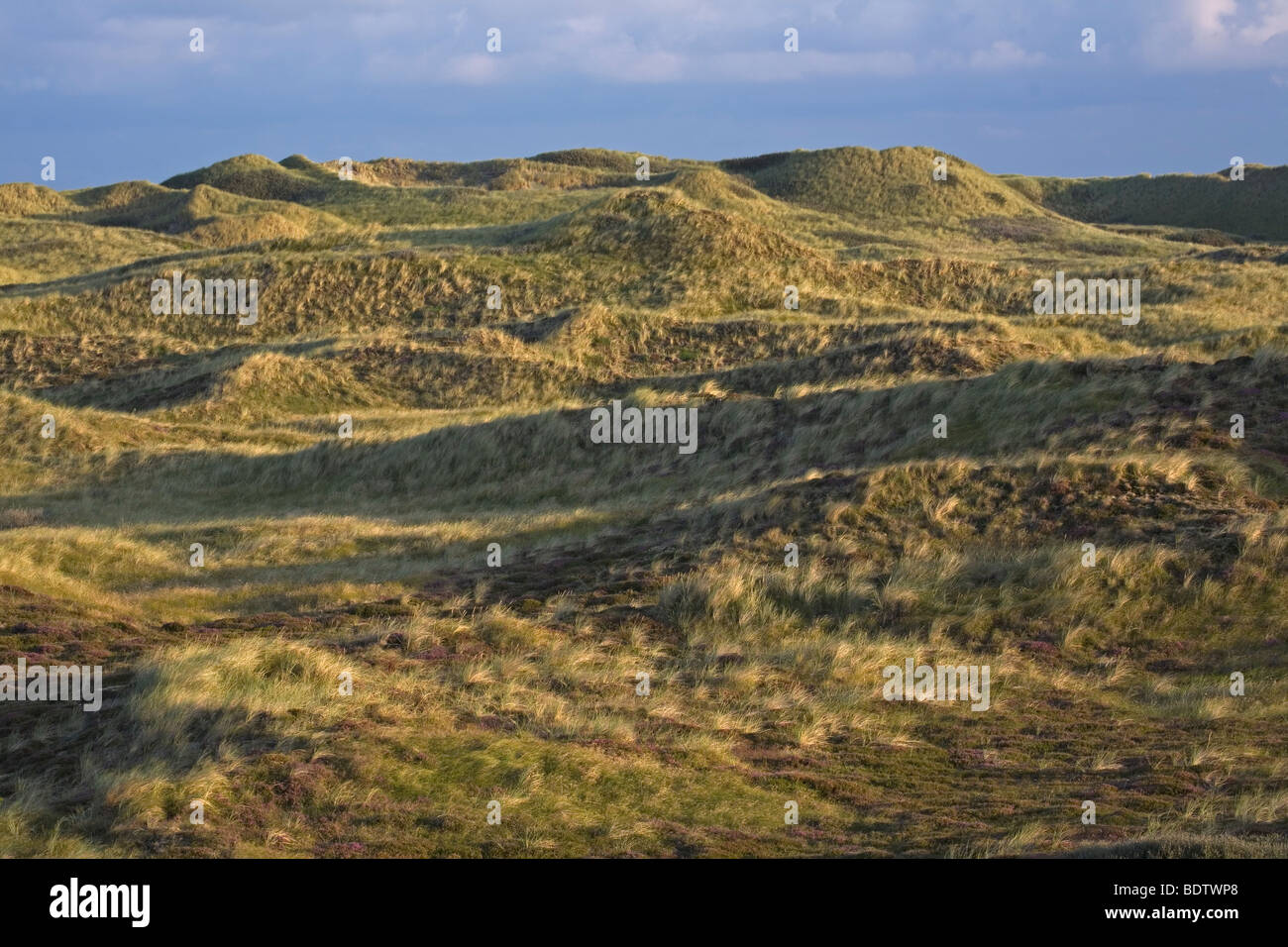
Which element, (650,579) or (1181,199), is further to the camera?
(1181,199)

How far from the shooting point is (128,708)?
459 inches

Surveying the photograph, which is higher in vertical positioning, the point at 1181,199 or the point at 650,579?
the point at 1181,199

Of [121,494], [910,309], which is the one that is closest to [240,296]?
[121,494]

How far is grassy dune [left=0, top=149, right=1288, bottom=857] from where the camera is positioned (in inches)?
394

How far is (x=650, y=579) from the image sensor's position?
18359 mm

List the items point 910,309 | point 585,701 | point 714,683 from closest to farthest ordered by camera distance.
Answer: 1. point 585,701
2. point 714,683
3. point 910,309

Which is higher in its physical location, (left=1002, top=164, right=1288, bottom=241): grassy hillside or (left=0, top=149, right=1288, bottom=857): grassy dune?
(left=1002, top=164, right=1288, bottom=241): grassy hillside

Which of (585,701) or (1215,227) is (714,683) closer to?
(585,701)

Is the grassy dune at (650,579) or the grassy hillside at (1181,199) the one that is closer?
the grassy dune at (650,579)

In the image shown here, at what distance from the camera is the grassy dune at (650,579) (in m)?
10.0

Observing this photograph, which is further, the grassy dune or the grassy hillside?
the grassy hillside

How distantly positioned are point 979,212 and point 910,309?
59132mm

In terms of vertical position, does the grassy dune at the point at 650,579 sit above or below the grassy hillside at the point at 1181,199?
below
